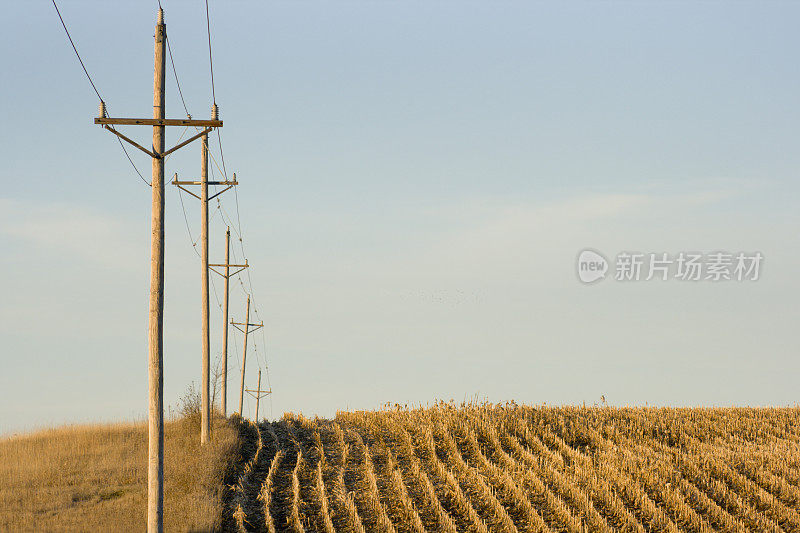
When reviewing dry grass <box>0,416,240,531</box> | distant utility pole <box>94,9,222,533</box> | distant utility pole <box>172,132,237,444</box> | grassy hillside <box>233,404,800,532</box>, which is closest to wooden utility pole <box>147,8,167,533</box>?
distant utility pole <box>94,9,222,533</box>

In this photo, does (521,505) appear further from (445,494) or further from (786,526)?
(786,526)

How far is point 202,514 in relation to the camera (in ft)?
59.7

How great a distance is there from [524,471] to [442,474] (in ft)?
7.78

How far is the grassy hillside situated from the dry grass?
3.50 ft

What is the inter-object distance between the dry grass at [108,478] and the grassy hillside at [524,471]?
1066mm

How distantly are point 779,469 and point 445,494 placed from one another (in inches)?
390

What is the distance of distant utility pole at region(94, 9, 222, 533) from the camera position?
614 inches

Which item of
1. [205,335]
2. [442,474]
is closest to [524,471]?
[442,474]

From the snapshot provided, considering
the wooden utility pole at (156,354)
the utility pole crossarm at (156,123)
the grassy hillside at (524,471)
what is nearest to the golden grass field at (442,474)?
the grassy hillside at (524,471)

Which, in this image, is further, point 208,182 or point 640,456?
point 208,182

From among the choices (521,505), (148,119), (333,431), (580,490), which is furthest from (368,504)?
(148,119)

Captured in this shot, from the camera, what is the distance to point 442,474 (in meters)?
22.5

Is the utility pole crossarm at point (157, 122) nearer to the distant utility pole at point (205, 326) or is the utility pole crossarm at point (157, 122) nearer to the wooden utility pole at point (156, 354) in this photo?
the wooden utility pole at point (156, 354)

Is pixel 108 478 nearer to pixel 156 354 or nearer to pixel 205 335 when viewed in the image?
pixel 205 335
